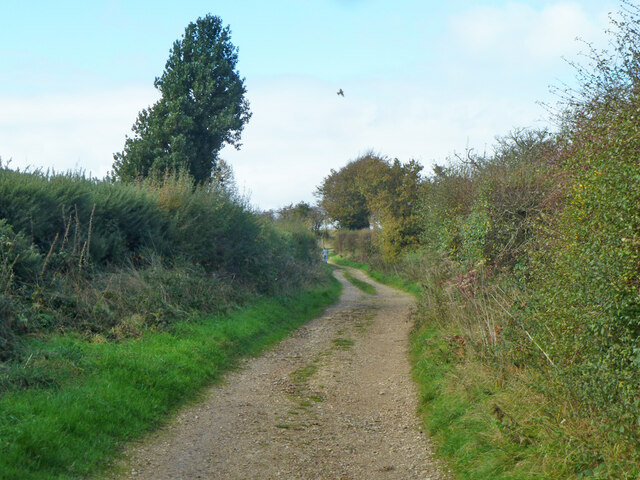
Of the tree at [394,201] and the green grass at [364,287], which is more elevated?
the tree at [394,201]

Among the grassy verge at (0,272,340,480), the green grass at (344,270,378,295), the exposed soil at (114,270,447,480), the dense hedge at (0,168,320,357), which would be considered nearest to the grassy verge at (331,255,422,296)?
the green grass at (344,270,378,295)

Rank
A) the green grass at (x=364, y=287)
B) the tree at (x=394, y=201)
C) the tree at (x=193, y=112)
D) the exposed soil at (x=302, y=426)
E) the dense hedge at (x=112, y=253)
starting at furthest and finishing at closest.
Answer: the tree at (x=394, y=201) < the green grass at (x=364, y=287) < the tree at (x=193, y=112) < the dense hedge at (x=112, y=253) < the exposed soil at (x=302, y=426)

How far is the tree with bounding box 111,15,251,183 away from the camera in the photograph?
25.0 meters

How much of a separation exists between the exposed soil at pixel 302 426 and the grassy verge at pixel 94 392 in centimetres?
40

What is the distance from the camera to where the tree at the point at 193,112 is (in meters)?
25.0

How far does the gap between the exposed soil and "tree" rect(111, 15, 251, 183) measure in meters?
15.1

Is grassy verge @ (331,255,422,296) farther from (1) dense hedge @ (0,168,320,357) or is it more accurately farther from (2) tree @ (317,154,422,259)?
(1) dense hedge @ (0,168,320,357)

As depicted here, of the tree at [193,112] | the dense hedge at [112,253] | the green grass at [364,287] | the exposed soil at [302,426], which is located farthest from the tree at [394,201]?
the exposed soil at [302,426]

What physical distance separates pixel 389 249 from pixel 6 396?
28159 millimetres

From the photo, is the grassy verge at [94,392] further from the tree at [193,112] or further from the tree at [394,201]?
the tree at [394,201]

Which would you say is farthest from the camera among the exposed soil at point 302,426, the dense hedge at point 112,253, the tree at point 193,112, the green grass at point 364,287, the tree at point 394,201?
the tree at point 394,201

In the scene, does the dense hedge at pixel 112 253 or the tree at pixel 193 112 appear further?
the tree at pixel 193 112

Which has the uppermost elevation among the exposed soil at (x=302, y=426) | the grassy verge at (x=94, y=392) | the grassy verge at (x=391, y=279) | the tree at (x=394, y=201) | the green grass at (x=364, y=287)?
the tree at (x=394, y=201)

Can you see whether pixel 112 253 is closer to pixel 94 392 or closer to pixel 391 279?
pixel 94 392
